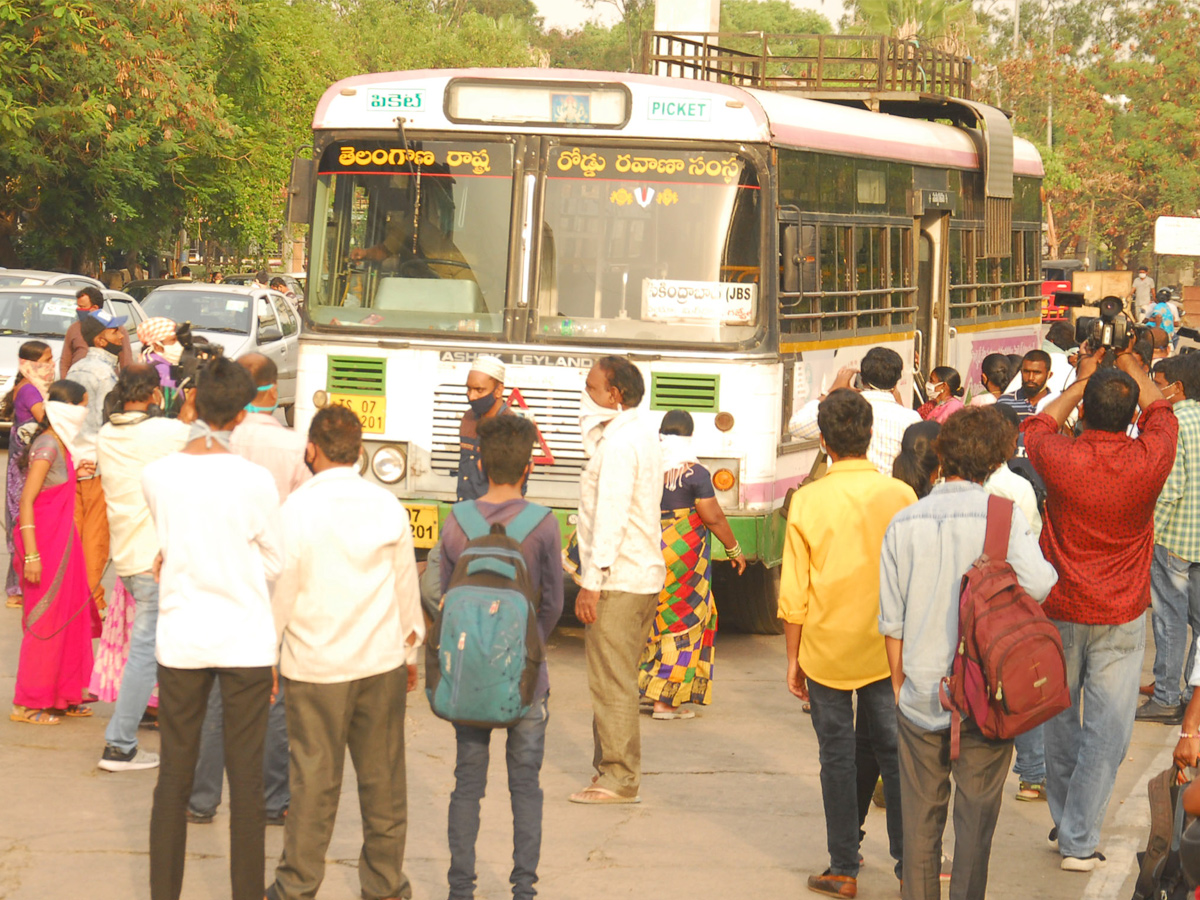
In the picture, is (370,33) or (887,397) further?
(370,33)

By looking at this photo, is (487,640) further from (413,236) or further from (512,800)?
(413,236)

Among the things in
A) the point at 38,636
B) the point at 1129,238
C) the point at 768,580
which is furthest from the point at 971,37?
the point at 38,636

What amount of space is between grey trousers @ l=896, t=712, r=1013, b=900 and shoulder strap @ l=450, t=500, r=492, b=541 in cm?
141

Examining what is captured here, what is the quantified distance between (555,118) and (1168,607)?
416 cm

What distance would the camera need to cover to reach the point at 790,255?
9.34 m

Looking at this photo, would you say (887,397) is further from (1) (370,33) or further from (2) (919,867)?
(1) (370,33)

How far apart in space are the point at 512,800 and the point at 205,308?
1697cm

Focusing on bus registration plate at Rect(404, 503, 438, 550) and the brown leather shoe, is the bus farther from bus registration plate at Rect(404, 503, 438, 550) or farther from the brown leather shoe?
the brown leather shoe

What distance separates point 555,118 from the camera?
31.0 ft

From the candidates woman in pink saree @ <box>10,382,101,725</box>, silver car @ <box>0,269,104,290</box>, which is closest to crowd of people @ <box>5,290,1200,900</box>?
woman in pink saree @ <box>10,382,101,725</box>

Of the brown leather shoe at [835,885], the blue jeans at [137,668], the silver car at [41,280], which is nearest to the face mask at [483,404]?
the blue jeans at [137,668]

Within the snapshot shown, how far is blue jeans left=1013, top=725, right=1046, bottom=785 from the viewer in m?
7.18

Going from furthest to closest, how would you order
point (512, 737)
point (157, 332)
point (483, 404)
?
point (157, 332)
point (483, 404)
point (512, 737)

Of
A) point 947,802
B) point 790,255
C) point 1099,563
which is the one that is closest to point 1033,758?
point 1099,563
